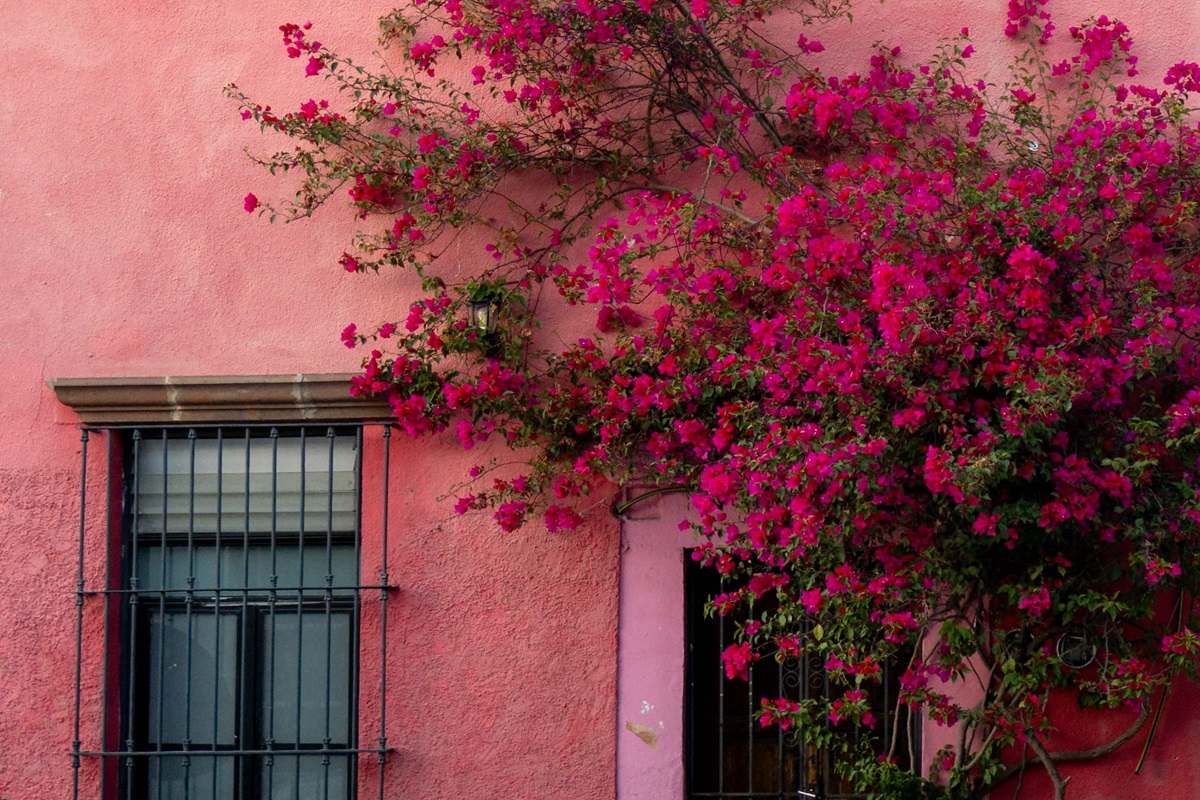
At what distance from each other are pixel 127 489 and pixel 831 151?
3200mm

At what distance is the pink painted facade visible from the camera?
548 cm

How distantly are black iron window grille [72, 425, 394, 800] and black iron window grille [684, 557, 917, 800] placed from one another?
1.26 meters

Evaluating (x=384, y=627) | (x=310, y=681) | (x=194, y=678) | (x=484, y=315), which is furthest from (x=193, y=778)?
(x=484, y=315)

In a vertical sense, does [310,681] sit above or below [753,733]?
above

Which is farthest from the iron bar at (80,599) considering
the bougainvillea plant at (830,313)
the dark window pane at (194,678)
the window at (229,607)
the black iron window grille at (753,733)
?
the black iron window grille at (753,733)

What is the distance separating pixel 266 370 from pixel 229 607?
38.6 inches

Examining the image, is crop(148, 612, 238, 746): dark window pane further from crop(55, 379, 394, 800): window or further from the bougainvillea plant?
the bougainvillea plant

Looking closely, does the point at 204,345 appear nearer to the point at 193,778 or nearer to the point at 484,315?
the point at 484,315

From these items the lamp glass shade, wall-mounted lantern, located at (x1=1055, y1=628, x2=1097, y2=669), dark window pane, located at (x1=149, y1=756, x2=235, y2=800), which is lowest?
dark window pane, located at (x1=149, y1=756, x2=235, y2=800)

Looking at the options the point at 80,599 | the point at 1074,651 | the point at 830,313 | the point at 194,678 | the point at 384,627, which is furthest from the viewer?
the point at 194,678

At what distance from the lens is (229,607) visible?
5.76 m

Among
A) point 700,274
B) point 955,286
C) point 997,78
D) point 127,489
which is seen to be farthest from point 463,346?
point 997,78

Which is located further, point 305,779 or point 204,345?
point 204,345

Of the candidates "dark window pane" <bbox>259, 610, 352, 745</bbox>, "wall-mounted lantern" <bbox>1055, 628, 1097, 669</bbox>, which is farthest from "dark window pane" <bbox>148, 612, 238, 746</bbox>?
"wall-mounted lantern" <bbox>1055, 628, 1097, 669</bbox>
